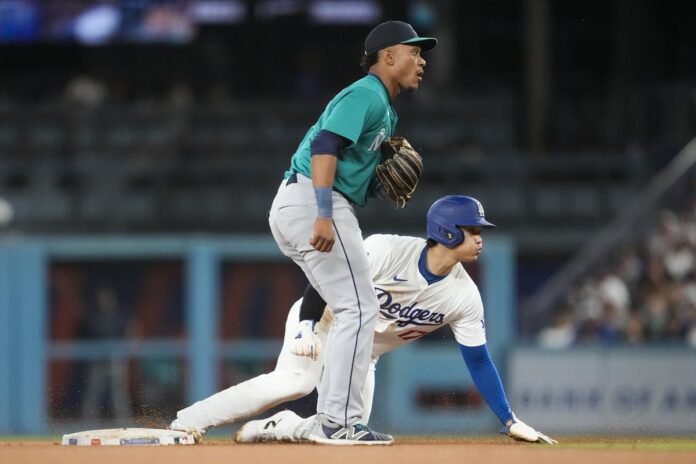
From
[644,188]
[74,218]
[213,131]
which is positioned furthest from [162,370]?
[644,188]

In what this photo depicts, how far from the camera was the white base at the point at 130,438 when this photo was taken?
631cm

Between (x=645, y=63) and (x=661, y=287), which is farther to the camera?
(x=645, y=63)

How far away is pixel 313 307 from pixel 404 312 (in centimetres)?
53

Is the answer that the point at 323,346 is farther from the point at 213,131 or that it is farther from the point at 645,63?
the point at 645,63

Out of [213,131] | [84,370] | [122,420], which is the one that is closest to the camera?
[122,420]

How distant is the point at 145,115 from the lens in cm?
1695

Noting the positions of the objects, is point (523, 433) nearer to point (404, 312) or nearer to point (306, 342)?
point (404, 312)

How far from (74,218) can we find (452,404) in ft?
15.5

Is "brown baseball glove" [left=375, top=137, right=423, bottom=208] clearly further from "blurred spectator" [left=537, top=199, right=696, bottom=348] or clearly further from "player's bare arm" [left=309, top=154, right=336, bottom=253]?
"blurred spectator" [left=537, top=199, right=696, bottom=348]

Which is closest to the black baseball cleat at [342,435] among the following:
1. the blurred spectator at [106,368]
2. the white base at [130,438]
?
the white base at [130,438]

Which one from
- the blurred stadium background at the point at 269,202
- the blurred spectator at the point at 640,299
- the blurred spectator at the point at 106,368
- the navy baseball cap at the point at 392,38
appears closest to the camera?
the navy baseball cap at the point at 392,38

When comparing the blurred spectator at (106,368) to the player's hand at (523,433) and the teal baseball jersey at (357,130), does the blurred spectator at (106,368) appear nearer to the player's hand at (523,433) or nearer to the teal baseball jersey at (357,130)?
the player's hand at (523,433)

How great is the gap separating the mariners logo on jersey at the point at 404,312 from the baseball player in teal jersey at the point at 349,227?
0.61 m

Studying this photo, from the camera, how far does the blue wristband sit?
5.94 metres
